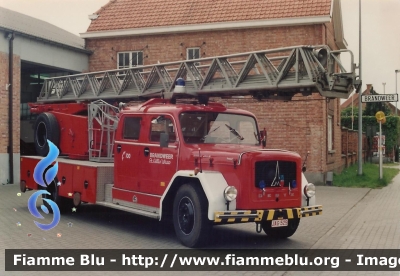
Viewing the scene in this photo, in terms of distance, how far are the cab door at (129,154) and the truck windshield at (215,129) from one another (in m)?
1.10

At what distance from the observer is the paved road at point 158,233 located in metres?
9.15

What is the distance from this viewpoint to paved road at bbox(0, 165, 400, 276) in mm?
9148

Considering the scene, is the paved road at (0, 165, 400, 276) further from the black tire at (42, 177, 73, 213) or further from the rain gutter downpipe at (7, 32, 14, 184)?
the rain gutter downpipe at (7, 32, 14, 184)

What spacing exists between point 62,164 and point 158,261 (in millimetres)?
4890

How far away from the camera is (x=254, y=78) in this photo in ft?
35.3

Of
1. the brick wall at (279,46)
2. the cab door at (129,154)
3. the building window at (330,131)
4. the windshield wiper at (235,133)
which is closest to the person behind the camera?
the windshield wiper at (235,133)

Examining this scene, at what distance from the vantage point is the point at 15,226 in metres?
10.8

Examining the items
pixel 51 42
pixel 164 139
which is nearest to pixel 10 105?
pixel 51 42

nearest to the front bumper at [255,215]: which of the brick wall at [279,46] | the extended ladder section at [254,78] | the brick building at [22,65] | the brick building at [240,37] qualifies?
the extended ladder section at [254,78]

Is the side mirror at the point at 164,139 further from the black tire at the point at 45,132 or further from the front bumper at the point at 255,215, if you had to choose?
the black tire at the point at 45,132

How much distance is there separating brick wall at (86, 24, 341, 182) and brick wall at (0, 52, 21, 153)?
573cm

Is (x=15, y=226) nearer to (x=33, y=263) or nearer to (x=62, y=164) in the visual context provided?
(x=62, y=164)

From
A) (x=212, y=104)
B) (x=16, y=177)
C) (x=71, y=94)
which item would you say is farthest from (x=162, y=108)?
(x=16, y=177)

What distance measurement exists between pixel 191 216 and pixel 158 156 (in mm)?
1507
